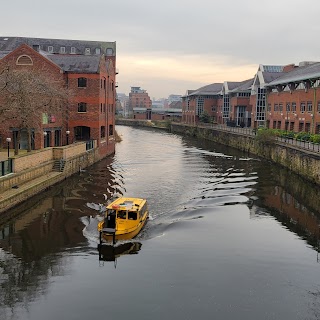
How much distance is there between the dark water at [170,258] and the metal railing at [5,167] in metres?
2.93

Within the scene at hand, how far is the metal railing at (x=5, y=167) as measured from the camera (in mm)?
29422

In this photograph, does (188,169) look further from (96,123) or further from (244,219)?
(244,219)

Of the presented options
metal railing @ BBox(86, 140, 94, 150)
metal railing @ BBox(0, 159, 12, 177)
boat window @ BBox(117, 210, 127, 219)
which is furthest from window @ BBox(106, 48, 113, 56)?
boat window @ BBox(117, 210, 127, 219)

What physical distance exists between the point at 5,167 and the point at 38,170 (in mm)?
5337

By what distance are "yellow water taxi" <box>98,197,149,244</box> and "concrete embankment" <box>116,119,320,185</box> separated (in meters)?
23.3

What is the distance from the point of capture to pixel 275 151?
185 feet

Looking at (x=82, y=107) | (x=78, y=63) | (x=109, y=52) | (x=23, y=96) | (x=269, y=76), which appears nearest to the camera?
(x=23, y=96)

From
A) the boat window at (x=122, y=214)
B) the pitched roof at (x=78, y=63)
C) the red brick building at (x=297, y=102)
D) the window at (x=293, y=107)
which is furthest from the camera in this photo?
the window at (x=293, y=107)

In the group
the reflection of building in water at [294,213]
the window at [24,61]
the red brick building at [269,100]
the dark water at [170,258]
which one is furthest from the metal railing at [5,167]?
the red brick building at [269,100]

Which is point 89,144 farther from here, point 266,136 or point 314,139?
point 314,139

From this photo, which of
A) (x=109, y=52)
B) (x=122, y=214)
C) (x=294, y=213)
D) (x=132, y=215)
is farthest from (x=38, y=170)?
(x=109, y=52)

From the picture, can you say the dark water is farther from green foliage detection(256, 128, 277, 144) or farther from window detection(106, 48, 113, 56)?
window detection(106, 48, 113, 56)

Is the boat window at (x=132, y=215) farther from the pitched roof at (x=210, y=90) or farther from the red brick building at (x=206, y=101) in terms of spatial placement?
the pitched roof at (x=210, y=90)

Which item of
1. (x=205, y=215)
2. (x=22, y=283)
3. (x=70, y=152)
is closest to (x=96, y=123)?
(x=70, y=152)
